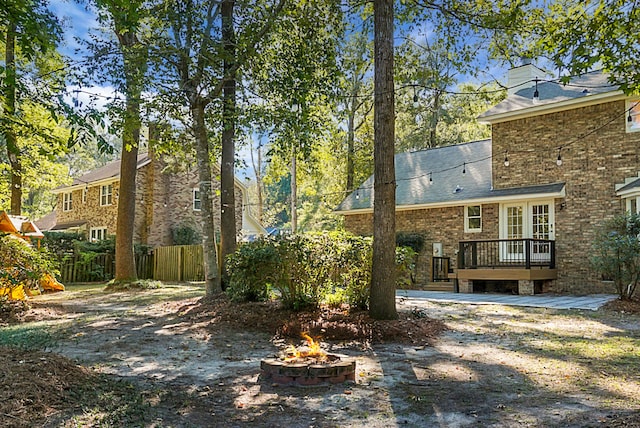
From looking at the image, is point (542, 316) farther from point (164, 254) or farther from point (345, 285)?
point (164, 254)

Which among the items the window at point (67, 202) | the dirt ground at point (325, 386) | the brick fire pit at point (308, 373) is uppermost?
the window at point (67, 202)

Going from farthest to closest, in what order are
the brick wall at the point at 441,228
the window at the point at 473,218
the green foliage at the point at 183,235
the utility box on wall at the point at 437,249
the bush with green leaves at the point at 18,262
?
1. the green foliage at the point at 183,235
2. the utility box on wall at the point at 437,249
3. the window at the point at 473,218
4. the brick wall at the point at 441,228
5. the bush with green leaves at the point at 18,262

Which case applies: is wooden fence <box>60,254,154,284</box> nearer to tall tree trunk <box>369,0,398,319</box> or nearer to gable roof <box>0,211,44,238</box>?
gable roof <box>0,211,44,238</box>

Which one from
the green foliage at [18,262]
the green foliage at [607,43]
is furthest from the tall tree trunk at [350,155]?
the green foliage at [607,43]

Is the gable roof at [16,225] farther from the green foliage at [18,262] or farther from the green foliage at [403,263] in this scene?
the green foliage at [403,263]

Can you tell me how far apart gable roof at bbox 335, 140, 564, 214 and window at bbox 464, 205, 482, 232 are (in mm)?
504

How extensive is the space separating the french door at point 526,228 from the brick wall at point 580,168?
A: 38 centimetres

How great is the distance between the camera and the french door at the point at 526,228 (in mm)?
15047

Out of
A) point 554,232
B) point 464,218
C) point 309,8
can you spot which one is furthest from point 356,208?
point 309,8

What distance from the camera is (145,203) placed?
24734 millimetres

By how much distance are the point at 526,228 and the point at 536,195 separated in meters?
1.34

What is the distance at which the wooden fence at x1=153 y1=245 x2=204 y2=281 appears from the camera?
Result: 21953 millimetres

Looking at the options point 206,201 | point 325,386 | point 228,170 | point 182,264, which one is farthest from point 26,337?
point 182,264

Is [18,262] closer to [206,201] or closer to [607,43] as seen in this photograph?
[206,201]
